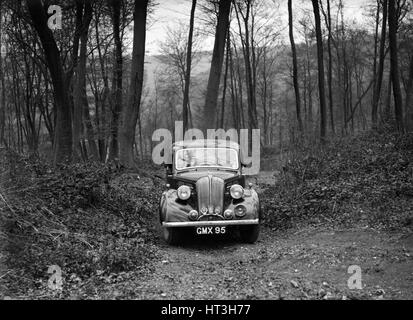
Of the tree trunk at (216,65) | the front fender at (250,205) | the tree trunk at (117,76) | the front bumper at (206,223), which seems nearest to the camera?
the front bumper at (206,223)

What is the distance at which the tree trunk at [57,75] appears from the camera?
45.5ft

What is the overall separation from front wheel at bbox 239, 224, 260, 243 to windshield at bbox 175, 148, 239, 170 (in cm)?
166

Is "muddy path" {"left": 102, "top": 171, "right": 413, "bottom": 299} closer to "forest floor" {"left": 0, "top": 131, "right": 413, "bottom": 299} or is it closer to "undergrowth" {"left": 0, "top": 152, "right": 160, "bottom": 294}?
"forest floor" {"left": 0, "top": 131, "right": 413, "bottom": 299}

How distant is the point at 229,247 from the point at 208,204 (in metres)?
0.96

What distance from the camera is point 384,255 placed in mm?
7859

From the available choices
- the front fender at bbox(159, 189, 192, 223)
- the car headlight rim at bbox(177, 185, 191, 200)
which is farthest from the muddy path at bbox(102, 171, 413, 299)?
the car headlight rim at bbox(177, 185, 191, 200)

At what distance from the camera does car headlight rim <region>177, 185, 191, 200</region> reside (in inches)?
397

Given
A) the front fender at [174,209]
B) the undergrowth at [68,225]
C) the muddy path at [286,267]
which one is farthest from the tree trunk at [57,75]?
the muddy path at [286,267]

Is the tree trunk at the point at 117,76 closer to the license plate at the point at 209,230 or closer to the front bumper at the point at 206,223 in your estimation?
the front bumper at the point at 206,223

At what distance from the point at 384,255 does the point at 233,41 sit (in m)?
31.7

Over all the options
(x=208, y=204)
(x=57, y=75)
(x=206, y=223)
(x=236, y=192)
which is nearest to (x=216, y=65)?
(x=57, y=75)

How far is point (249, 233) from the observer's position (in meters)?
10.1
